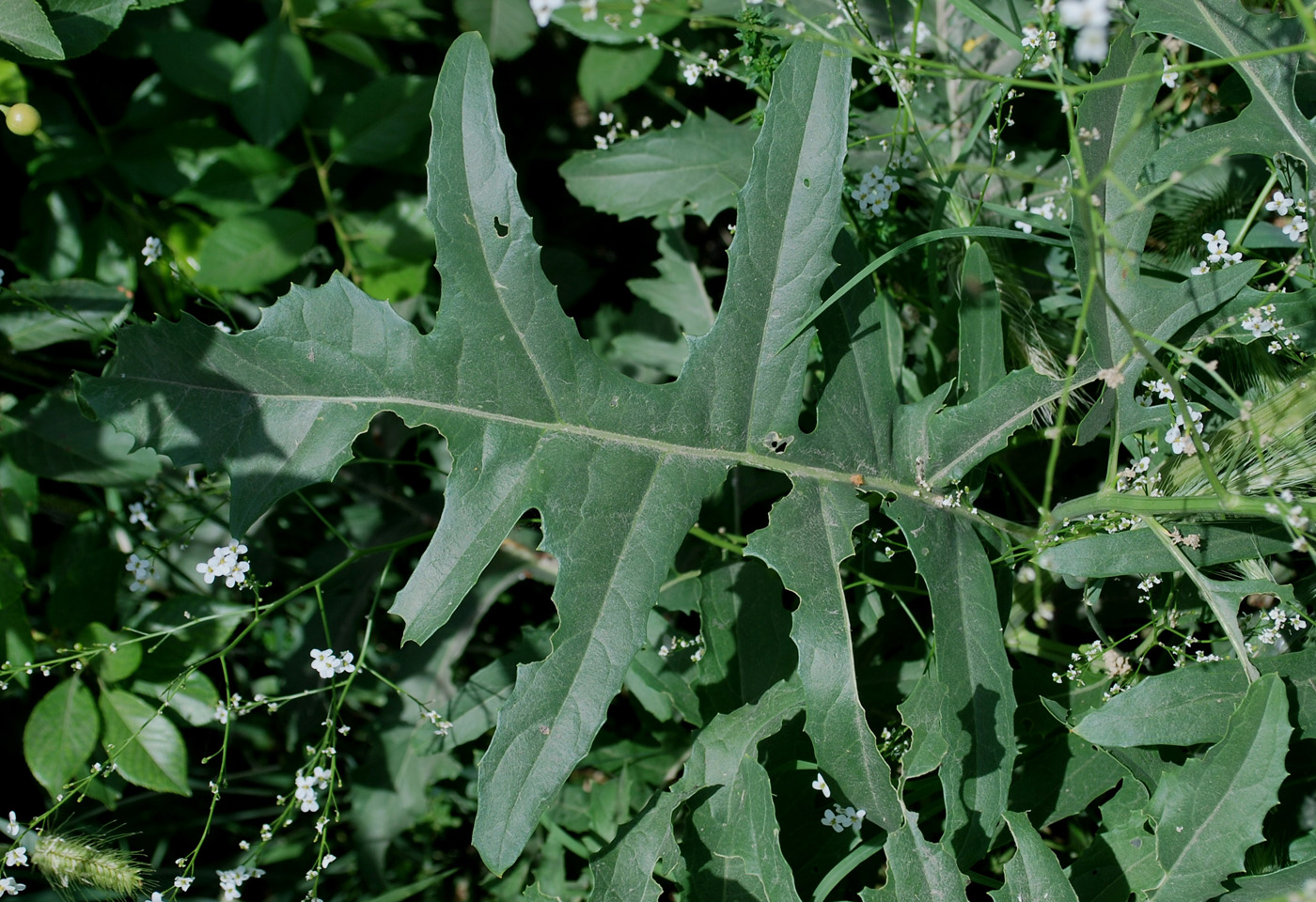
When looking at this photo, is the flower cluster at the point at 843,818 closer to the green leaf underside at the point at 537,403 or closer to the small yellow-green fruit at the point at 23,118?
the green leaf underside at the point at 537,403

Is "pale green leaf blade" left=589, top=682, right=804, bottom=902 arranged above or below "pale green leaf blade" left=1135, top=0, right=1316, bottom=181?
below

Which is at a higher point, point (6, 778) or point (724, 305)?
point (724, 305)

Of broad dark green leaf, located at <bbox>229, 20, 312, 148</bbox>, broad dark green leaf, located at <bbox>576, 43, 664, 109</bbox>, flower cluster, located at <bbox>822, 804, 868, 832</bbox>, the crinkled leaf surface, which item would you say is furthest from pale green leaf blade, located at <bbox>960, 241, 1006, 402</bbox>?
broad dark green leaf, located at <bbox>229, 20, 312, 148</bbox>

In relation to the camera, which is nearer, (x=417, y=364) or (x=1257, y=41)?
(x=417, y=364)

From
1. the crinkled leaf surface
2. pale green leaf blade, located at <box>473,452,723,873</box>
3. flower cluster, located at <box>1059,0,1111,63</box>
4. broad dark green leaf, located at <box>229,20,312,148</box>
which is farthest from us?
broad dark green leaf, located at <box>229,20,312,148</box>

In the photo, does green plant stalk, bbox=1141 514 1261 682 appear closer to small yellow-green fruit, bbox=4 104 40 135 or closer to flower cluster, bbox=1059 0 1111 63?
flower cluster, bbox=1059 0 1111 63

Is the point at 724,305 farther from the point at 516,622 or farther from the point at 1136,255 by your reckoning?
the point at 516,622

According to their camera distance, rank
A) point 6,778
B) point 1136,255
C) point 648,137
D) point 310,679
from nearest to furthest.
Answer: point 1136,255, point 648,137, point 310,679, point 6,778

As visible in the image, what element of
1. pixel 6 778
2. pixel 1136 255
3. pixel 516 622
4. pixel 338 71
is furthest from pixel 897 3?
pixel 6 778
